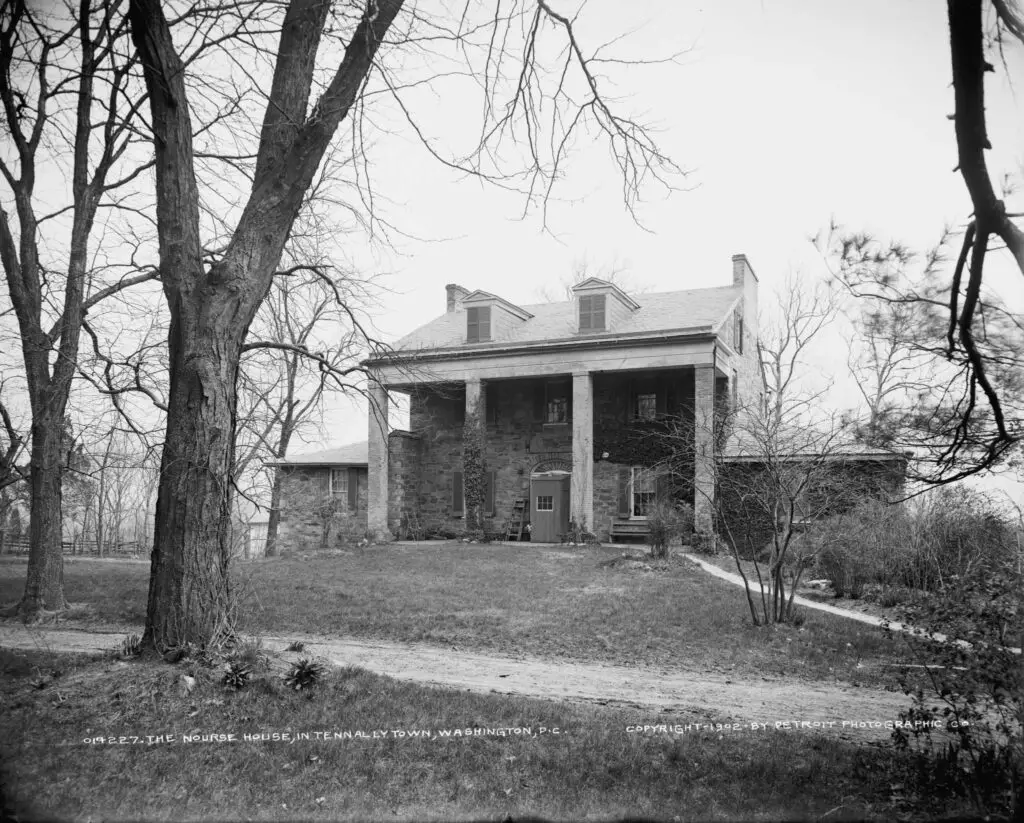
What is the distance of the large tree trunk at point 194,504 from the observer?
6289 millimetres

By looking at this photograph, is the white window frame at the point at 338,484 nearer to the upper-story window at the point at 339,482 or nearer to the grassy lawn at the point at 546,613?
the upper-story window at the point at 339,482

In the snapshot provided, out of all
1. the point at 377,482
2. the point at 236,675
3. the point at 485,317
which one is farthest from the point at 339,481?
the point at 236,675

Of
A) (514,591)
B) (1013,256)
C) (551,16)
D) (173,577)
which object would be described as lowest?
(514,591)

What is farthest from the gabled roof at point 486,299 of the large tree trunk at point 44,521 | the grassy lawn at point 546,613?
the large tree trunk at point 44,521

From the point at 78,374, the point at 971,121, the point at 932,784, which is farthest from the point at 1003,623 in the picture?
the point at 78,374

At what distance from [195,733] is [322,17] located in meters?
5.74

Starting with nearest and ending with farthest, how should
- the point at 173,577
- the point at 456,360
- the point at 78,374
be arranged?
the point at 173,577
the point at 78,374
the point at 456,360

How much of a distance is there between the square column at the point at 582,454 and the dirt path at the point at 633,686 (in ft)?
47.3

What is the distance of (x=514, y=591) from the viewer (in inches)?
526

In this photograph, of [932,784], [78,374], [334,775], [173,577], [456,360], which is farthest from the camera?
[456,360]

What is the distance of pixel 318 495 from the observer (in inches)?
1086

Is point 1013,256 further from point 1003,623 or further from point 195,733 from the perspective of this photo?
point 195,733

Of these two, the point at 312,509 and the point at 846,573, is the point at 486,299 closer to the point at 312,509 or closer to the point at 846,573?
the point at 312,509

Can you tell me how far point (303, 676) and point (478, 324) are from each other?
20.3 m
